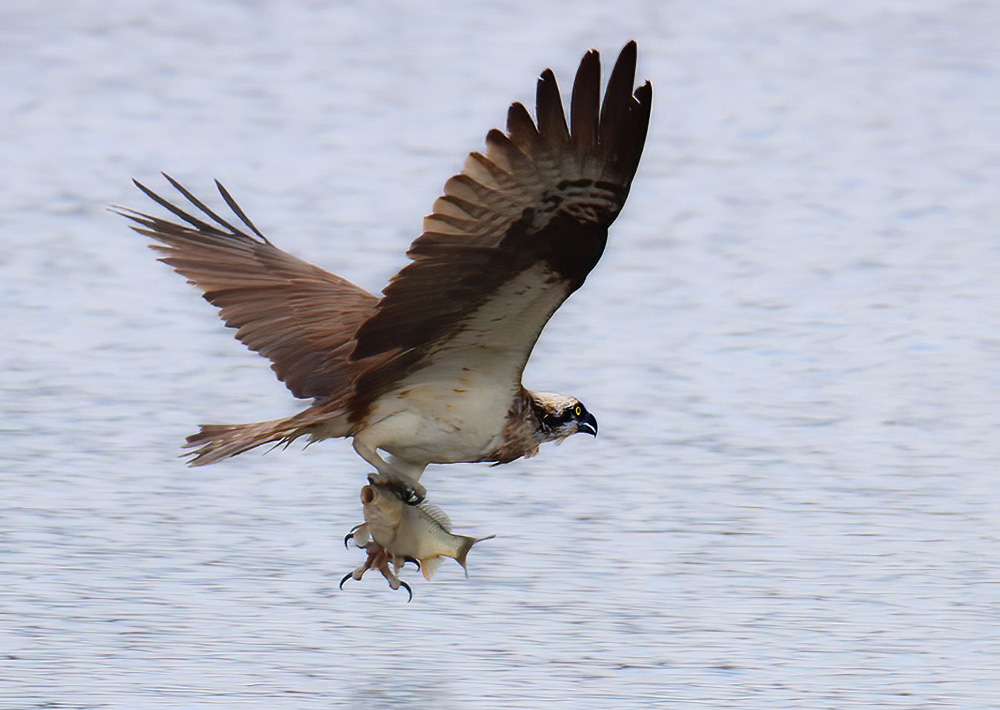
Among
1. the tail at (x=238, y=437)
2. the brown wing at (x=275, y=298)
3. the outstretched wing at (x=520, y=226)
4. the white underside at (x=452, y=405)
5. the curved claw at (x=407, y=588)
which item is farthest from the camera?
the brown wing at (x=275, y=298)

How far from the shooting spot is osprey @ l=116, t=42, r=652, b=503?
441 cm

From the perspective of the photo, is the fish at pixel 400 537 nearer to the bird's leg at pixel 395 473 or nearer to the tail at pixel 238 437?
the bird's leg at pixel 395 473

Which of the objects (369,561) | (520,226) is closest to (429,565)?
(369,561)

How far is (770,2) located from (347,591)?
27.5ft

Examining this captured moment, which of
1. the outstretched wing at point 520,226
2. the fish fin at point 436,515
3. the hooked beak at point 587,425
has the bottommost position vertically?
the fish fin at point 436,515

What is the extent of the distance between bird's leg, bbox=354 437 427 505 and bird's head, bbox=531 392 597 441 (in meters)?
0.39

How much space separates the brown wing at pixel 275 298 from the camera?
5.72 m

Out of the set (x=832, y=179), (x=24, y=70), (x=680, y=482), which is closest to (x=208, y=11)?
(x=24, y=70)

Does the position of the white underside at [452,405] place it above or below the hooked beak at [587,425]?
above

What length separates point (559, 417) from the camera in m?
5.59

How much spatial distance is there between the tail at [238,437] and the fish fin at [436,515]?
0.53 metres

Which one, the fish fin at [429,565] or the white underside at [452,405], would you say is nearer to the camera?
the white underside at [452,405]

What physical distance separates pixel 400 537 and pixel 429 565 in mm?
155

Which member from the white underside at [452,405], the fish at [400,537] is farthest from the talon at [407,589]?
the white underside at [452,405]
